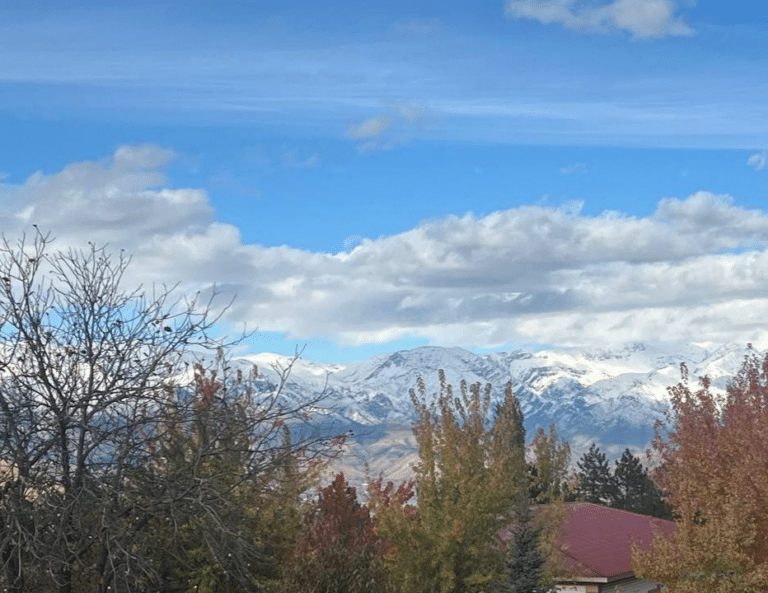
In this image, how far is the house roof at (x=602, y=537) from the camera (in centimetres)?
3575

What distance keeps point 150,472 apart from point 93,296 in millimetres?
2578

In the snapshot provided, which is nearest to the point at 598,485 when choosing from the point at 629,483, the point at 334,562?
the point at 629,483

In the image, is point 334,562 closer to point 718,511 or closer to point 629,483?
point 718,511

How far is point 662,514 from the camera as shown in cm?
6888

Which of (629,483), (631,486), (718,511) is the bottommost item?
(718,511)

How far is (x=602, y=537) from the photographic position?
4100 centimetres

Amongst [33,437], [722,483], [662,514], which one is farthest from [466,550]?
[662,514]

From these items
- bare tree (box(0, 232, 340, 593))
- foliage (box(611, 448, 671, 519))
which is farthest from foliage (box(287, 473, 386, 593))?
foliage (box(611, 448, 671, 519))

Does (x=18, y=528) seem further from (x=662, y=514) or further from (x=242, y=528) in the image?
(x=662, y=514)

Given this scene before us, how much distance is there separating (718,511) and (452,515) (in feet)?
19.9

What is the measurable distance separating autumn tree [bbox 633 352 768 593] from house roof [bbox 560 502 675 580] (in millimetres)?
5991

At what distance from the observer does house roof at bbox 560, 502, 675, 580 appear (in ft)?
117

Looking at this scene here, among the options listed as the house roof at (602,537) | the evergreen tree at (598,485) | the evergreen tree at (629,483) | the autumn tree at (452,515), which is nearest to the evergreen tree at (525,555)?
the autumn tree at (452,515)

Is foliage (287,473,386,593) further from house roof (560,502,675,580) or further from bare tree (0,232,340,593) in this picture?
house roof (560,502,675,580)
